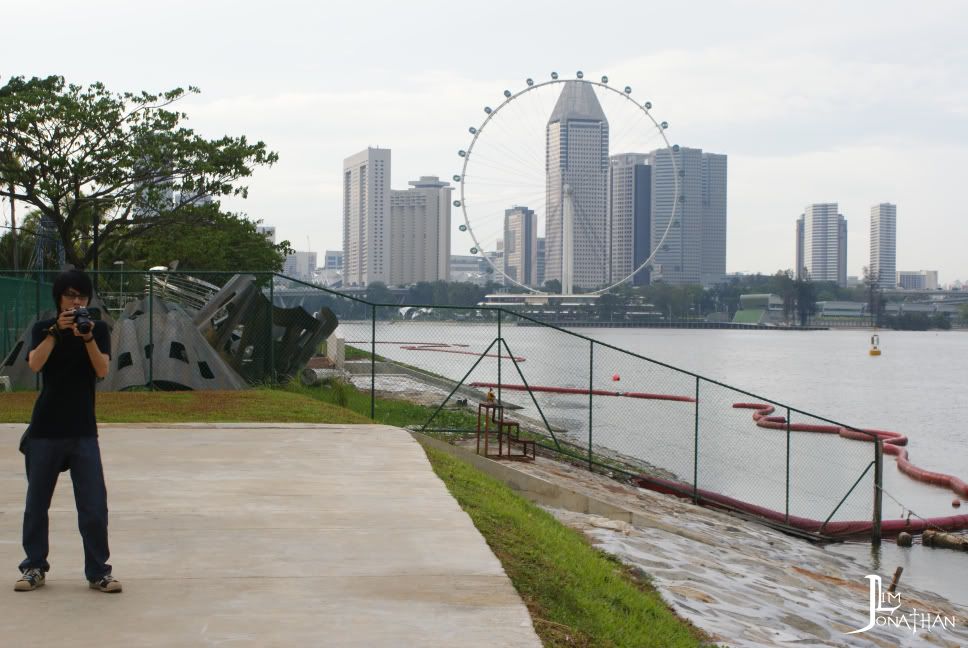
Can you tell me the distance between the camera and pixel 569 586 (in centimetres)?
757

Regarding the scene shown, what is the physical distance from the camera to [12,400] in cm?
1817

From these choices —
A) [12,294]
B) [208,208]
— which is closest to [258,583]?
[12,294]

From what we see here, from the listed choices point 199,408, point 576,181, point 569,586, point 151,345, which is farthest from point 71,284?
point 576,181

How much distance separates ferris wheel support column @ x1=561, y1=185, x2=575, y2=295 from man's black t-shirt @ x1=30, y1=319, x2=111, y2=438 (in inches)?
4422

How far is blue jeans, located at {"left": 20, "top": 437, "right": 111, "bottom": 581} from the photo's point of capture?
6.43 m

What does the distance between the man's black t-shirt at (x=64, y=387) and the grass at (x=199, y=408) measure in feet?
31.8

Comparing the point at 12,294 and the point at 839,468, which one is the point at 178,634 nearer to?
the point at 12,294

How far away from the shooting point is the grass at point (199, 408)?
16406 mm

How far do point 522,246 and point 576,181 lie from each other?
169 feet

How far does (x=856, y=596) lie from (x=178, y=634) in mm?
8874

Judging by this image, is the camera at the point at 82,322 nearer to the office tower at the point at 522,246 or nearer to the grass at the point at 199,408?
the grass at the point at 199,408

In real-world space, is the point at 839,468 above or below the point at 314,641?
below

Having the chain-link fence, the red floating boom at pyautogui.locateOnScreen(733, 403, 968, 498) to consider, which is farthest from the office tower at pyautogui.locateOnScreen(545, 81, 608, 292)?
the chain-link fence

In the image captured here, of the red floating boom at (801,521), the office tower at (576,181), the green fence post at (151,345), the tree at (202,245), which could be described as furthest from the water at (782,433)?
the office tower at (576,181)
